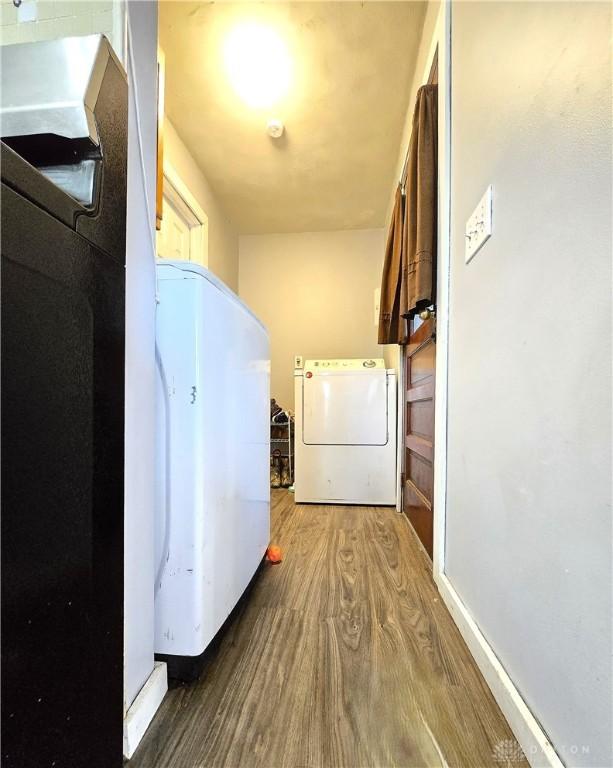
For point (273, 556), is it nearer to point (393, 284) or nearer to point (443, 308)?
point (443, 308)

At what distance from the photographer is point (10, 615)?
34 centimetres

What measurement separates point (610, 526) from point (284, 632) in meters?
0.86

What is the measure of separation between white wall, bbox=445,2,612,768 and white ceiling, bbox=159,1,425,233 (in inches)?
38.0

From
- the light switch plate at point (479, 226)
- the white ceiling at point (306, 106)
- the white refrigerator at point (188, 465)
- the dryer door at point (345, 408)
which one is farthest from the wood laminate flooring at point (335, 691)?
the white ceiling at point (306, 106)

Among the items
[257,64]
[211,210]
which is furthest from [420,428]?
[211,210]

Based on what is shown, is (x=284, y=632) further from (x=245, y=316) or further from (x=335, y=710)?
(x=245, y=316)

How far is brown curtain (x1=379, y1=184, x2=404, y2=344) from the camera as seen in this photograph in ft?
6.24

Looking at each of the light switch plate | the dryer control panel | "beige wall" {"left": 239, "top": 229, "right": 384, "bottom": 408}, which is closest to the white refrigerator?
the light switch plate

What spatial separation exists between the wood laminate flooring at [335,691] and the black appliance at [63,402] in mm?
214

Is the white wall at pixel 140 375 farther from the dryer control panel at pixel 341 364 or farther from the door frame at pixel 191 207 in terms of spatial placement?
the dryer control panel at pixel 341 364

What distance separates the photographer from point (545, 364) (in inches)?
23.8

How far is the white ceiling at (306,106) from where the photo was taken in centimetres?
157

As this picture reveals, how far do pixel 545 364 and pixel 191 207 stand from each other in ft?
8.44

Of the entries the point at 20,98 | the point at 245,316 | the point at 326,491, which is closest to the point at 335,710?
the point at 245,316
